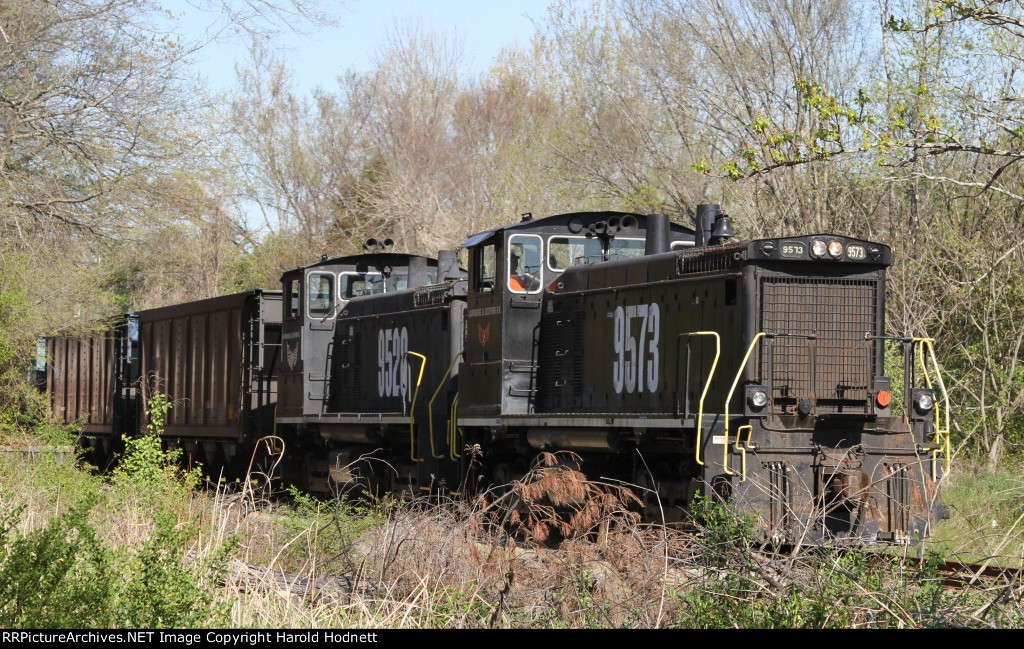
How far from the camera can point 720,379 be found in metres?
10.4

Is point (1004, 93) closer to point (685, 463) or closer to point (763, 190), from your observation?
point (763, 190)

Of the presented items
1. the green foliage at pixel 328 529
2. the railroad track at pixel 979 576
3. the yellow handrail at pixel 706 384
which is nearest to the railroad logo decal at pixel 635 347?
the yellow handrail at pixel 706 384

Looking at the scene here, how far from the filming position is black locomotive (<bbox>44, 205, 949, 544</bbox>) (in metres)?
9.73

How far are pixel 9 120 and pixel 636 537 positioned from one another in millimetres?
13482

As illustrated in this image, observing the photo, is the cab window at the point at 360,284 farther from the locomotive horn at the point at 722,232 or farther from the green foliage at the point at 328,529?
the locomotive horn at the point at 722,232

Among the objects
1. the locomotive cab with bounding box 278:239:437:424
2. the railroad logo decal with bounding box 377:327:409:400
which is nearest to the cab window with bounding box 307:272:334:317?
the locomotive cab with bounding box 278:239:437:424

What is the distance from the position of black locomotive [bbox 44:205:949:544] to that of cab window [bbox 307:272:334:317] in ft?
2.51

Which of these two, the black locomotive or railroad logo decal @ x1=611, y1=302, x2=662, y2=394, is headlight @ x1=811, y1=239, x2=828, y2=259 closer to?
the black locomotive

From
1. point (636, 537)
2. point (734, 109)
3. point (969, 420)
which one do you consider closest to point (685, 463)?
point (636, 537)

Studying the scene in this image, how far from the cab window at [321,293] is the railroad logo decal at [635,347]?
608 cm

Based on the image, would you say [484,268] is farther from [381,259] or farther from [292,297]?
[292,297]

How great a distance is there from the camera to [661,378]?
10.8 meters

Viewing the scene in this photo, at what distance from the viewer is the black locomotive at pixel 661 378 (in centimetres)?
973

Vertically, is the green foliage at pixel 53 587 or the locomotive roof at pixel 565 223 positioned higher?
the locomotive roof at pixel 565 223
